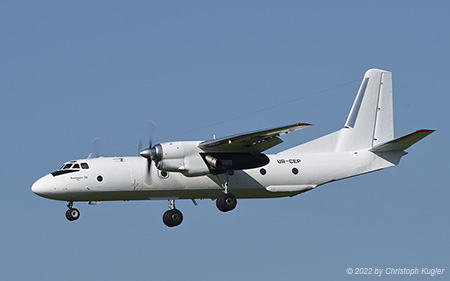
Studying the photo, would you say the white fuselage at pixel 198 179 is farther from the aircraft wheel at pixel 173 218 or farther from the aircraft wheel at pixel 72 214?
the aircraft wheel at pixel 173 218

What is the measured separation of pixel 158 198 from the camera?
27500 mm

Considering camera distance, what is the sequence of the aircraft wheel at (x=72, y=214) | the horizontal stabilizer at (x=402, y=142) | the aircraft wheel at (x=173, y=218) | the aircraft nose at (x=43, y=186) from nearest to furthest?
the aircraft nose at (x=43, y=186) < the horizontal stabilizer at (x=402, y=142) < the aircraft wheel at (x=72, y=214) < the aircraft wheel at (x=173, y=218)

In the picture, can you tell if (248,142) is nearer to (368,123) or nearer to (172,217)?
(172,217)

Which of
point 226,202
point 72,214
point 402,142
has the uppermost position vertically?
point 402,142

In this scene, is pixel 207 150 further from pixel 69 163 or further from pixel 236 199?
pixel 69 163

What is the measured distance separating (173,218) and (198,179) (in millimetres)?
1947

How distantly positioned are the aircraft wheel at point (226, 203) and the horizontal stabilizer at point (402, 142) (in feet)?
18.6

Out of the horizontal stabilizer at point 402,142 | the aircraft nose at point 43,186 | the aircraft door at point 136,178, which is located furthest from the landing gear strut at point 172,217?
the horizontal stabilizer at point 402,142

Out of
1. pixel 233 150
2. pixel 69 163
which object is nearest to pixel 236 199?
pixel 233 150

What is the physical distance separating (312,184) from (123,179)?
6468 millimetres

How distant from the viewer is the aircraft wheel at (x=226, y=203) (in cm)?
2672

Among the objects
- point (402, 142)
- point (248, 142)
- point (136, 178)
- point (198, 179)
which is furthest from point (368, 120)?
point (136, 178)

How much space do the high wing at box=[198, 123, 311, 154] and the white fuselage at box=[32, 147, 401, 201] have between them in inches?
47.5

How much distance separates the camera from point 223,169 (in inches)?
1045
